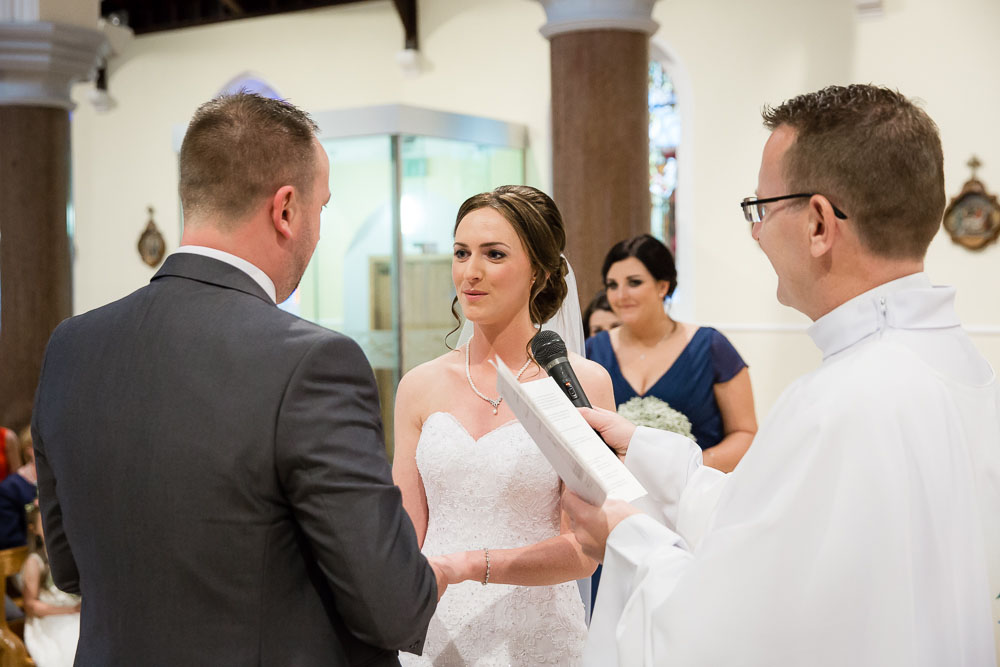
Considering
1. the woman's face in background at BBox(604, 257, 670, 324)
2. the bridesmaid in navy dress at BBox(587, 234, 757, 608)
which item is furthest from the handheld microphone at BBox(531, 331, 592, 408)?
the woman's face in background at BBox(604, 257, 670, 324)

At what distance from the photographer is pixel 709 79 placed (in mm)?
9344

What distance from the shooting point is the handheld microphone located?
6.82 ft

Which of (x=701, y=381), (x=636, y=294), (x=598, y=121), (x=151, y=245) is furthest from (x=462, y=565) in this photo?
(x=151, y=245)

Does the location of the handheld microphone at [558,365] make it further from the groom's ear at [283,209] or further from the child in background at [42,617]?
the child in background at [42,617]

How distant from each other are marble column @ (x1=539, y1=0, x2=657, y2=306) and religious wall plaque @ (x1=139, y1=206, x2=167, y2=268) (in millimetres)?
8669

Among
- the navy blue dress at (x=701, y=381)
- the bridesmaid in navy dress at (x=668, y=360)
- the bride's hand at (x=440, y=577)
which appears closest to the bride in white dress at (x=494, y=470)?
the bride's hand at (x=440, y=577)

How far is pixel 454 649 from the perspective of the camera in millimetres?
2504

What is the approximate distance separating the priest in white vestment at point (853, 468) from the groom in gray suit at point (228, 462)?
0.47 metres

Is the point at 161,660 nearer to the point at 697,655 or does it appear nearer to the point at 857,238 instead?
the point at 697,655

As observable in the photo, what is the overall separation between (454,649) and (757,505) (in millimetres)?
1239

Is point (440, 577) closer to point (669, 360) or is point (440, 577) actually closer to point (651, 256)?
point (669, 360)

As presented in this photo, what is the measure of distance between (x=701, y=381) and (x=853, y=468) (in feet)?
9.01

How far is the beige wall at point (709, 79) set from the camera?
26.7 ft

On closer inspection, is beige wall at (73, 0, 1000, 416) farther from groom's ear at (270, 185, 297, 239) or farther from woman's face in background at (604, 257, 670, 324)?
groom's ear at (270, 185, 297, 239)
